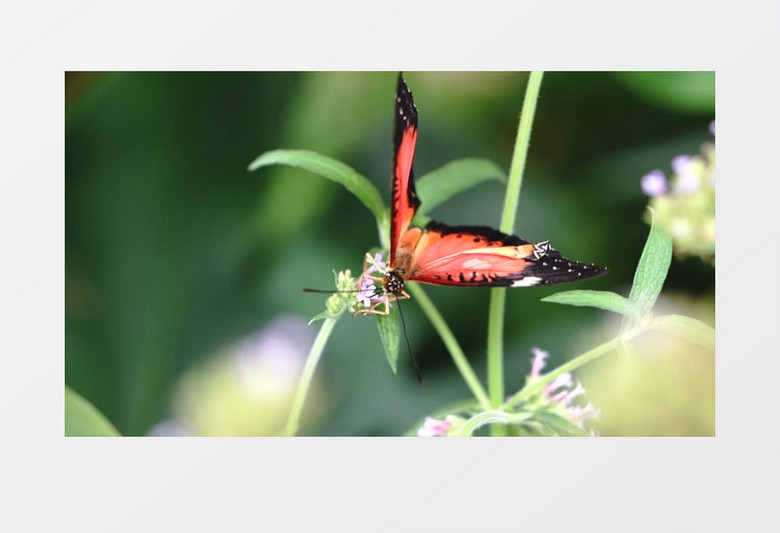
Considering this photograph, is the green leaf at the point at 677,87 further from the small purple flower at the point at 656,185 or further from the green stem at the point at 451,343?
the green stem at the point at 451,343

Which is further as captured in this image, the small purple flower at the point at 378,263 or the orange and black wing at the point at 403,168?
the small purple flower at the point at 378,263

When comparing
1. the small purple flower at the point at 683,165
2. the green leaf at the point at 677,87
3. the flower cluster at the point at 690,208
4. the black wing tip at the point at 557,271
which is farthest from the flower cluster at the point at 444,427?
the green leaf at the point at 677,87

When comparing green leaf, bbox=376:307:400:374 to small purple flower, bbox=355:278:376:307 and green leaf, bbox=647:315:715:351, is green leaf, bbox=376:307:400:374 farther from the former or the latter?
green leaf, bbox=647:315:715:351

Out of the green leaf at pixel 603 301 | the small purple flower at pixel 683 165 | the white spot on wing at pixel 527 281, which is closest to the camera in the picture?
the white spot on wing at pixel 527 281

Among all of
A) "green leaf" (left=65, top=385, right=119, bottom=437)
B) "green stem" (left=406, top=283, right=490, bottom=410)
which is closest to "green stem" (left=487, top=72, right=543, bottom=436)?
"green stem" (left=406, top=283, right=490, bottom=410)

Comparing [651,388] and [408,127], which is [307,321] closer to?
[408,127]
